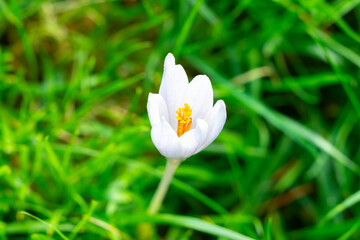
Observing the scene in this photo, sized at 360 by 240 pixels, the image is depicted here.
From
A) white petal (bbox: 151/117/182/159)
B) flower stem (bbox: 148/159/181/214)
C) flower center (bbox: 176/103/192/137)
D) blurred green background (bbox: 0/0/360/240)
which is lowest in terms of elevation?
white petal (bbox: 151/117/182/159)

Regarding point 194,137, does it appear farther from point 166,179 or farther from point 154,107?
point 166,179

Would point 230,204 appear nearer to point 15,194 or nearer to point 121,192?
point 121,192

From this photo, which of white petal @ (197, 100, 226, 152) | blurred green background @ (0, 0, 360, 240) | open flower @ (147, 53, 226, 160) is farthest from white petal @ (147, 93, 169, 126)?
blurred green background @ (0, 0, 360, 240)

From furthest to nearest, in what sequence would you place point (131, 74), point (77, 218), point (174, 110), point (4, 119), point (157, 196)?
point (131, 74) → point (4, 119) → point (77, 218) → point (157, 196) → point (174, 110)

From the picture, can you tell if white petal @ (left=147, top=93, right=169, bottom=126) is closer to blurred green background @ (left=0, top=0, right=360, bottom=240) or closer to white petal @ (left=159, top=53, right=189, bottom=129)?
white petal @ (left=159, top=53, right=189, bottom=129)

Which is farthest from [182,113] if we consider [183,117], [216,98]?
[216,98]

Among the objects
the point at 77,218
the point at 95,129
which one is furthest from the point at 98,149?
the point at 77,218
